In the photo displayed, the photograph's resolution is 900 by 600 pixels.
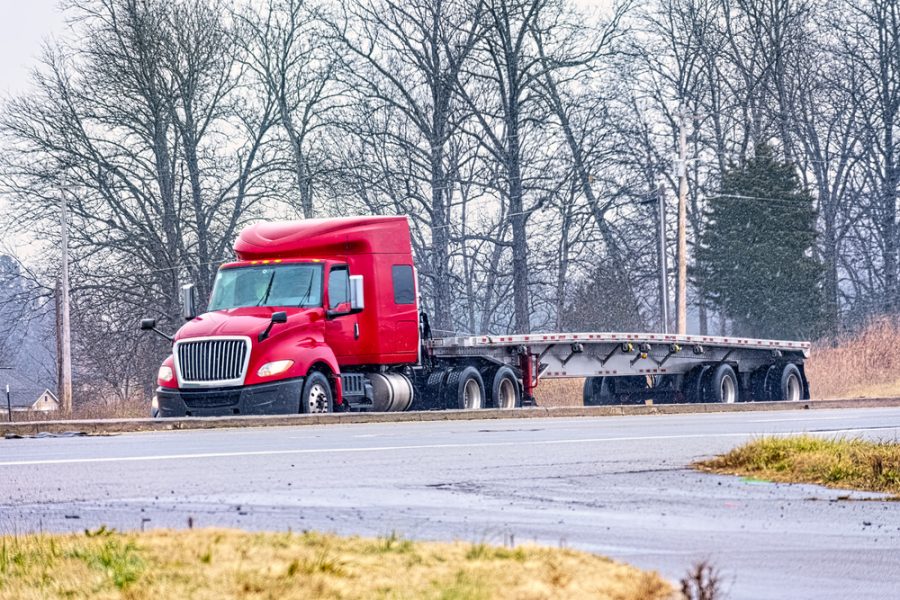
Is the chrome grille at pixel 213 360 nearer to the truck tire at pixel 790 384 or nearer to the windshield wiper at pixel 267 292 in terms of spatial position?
Answer: the windshield wiper at pixel 267 292

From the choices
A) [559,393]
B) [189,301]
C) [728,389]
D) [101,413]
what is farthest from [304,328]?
[559,393]

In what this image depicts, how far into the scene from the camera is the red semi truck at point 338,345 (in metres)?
23.0

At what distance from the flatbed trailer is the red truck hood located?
13.1 feet

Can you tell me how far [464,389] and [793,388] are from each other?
10553 millimetres

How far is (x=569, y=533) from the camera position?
7.12 metres

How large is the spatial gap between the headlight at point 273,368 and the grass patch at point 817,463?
1177 cm

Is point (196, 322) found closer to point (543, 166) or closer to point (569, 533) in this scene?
point (569, 533)

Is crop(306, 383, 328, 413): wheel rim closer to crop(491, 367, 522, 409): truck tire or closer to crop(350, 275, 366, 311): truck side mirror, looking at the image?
crop(350, 275, 366, 311): truck side mirror

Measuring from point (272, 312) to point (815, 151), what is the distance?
142 feet

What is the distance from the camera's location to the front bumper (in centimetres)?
2272

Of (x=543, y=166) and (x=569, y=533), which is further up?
(x=543, y=166)

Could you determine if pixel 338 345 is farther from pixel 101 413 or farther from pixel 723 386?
pixel 101 413

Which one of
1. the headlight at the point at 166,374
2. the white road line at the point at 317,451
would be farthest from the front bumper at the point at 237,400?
the white road line at the point at 317,451

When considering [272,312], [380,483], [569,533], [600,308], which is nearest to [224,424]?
[272,312]
